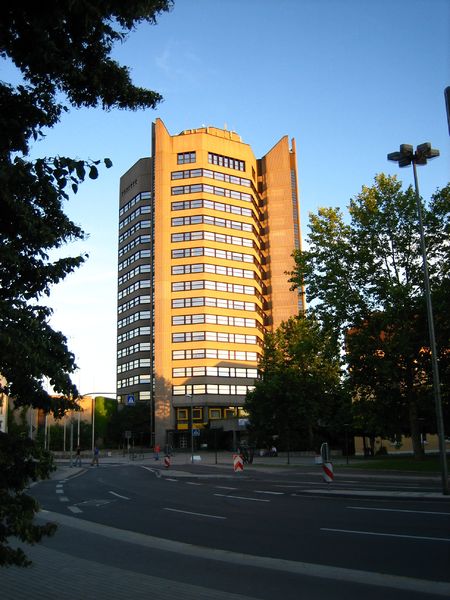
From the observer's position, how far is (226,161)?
328 feet

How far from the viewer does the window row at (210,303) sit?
91312 millimetres

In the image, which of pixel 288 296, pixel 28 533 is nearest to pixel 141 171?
pixel 288 296

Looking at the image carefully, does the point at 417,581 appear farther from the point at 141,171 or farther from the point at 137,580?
the point at 141,171

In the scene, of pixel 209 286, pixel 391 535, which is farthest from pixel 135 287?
pixel 391 535

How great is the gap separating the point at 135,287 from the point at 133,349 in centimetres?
1164

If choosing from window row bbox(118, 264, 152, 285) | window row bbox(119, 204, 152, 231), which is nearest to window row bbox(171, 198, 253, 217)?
window row bbox(119, 204, 152, 231)

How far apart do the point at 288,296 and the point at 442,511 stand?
9334 centimetres

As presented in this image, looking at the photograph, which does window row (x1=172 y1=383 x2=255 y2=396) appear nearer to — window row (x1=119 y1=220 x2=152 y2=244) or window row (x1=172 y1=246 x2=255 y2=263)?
window row (x1=172 y1=246 x2=255 y2=263)

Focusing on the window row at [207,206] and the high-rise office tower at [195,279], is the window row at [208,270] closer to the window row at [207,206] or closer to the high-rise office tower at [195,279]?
the high-rise office tower at [195,279]

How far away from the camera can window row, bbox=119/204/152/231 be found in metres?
104

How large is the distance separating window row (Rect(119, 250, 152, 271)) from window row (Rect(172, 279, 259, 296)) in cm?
1262

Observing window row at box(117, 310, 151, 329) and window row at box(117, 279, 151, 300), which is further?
window row at box(117, 279, 151, 300)

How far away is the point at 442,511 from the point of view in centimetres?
1441

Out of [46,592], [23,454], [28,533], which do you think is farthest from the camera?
[46,592]
